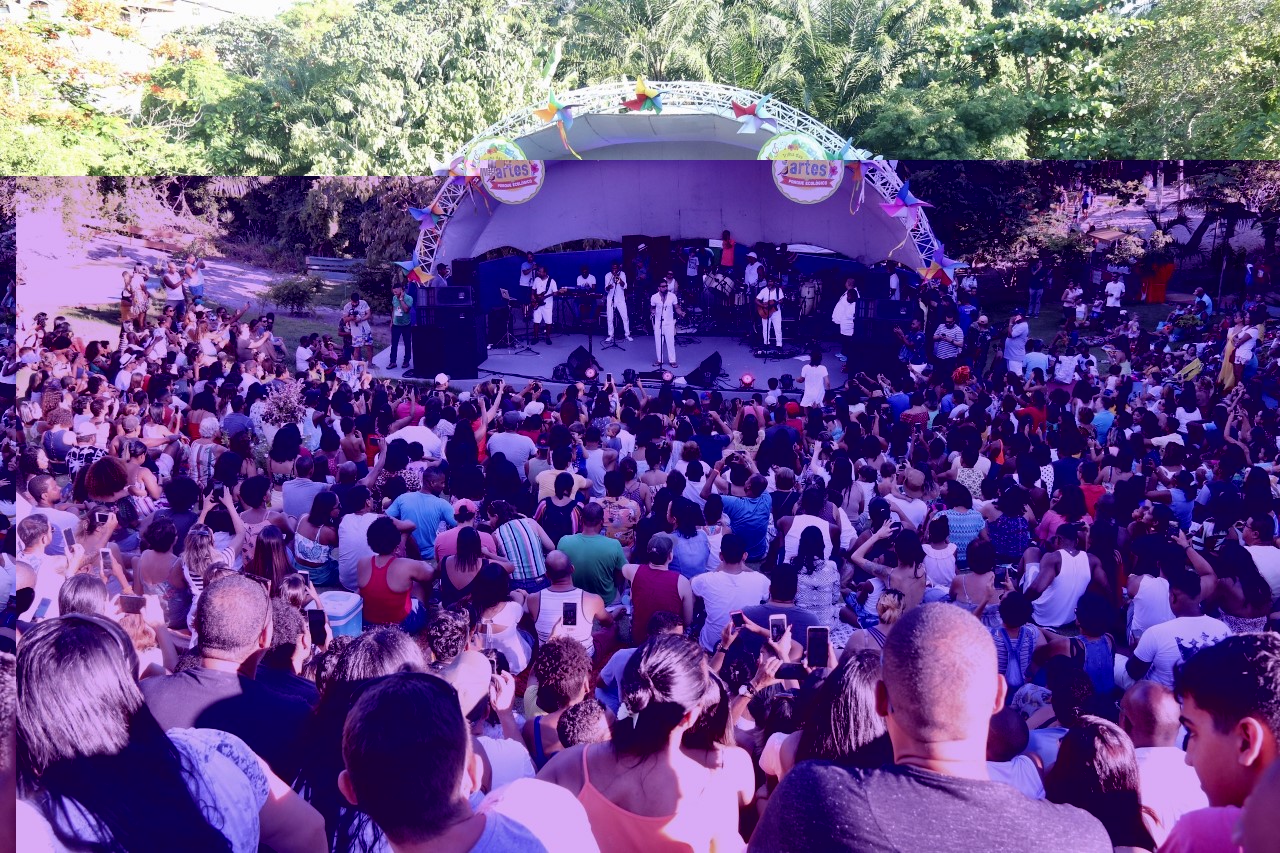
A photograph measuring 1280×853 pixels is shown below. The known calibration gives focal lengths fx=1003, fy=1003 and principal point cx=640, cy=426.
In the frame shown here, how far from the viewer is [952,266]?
9.67 meters

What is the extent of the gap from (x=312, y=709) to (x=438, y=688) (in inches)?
48.5

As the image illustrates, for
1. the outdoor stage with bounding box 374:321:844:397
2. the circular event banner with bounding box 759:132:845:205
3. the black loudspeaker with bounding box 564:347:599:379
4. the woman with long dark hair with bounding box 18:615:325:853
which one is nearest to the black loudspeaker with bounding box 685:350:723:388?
the outdoor stage with bounding box 374:321:844:397

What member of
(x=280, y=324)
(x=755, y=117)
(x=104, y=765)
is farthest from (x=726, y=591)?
(x=755, y=117)

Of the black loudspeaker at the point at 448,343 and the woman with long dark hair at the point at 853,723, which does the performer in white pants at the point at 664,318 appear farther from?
the woman with long dark hair at the point at 853,723

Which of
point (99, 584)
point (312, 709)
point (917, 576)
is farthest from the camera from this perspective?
point (917, 576)


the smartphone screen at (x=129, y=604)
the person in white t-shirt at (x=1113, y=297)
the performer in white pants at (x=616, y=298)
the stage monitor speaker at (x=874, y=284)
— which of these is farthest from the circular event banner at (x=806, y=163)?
the smartphone screen at (x=129, y=604)

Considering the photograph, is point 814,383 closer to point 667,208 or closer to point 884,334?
point 884,334

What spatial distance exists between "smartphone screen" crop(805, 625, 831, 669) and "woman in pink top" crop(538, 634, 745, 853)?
1.22 m

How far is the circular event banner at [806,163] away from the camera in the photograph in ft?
34.9

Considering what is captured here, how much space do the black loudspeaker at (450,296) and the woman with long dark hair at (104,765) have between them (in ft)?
27.8

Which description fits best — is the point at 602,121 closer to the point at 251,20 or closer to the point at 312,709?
the point at 312,709

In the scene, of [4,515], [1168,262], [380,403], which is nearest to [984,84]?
[1168,262]

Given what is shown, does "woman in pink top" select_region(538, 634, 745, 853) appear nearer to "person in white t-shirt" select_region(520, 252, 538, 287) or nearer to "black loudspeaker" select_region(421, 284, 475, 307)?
"black loudspeaker" select_region(421, 284, 475, 307)

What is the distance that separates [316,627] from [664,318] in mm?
8612
